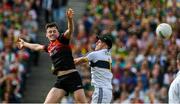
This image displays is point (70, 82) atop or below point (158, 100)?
atop

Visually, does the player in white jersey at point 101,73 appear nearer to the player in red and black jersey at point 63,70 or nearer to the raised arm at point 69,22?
the player in red and black jersey at point 63,70

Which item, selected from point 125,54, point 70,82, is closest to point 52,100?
point 70,82

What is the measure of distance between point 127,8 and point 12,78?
5539mm

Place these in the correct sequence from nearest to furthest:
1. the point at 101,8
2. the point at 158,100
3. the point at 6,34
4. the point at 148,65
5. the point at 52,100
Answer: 1. the point at 52,100
2. the point at 158,100
3. the point at 148,65
4. the point at 6,34
5. the point at 101,8

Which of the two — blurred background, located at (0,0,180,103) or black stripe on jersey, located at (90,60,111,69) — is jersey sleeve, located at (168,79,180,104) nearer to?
black stripe on jersey, located at (90,60,111,69)

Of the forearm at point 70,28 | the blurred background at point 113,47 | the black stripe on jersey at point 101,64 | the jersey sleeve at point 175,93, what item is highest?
the forearm at point 70,28

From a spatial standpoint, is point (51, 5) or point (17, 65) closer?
point (17, 65)

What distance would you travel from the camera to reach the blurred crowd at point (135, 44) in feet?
64.1

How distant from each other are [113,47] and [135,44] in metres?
0.70

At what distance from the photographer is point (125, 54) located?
21.1 meters

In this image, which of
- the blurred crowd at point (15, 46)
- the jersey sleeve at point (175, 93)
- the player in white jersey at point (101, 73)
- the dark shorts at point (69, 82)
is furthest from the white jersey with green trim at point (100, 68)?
the blurred crowd at point (15, 46)

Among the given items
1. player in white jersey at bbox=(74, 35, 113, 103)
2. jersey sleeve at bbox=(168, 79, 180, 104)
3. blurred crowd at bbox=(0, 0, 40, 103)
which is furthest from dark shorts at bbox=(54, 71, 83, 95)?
blurred crowd at bbox=(0, 0, 40, 103)

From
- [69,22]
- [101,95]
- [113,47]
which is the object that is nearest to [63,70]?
[101,95]

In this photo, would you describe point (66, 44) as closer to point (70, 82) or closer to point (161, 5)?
point (70, 82)
